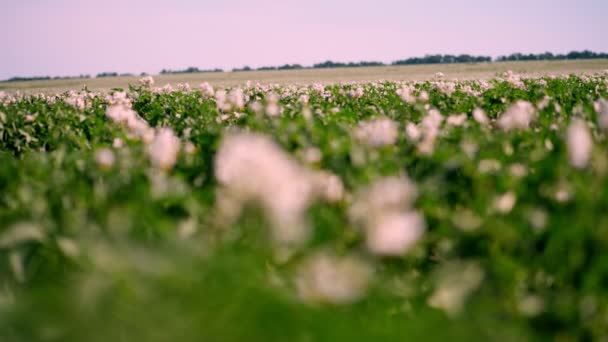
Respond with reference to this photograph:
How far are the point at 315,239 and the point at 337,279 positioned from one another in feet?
1.30

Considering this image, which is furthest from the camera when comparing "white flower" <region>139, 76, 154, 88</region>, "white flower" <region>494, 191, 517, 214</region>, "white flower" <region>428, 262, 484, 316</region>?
"white flower" <region>139, 76, 154, 88</region>

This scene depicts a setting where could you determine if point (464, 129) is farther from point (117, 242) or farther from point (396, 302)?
point (117, 242)

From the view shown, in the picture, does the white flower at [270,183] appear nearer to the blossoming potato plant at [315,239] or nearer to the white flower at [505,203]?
the blossoming potato plant at [315,239]

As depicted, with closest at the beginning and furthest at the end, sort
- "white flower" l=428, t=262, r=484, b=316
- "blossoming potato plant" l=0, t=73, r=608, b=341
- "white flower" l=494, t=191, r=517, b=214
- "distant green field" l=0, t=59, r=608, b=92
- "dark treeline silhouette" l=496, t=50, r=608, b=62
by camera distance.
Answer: "blossoming potato plant" l=0, t=73, r=608, b=341, "white flower" l=428, t=262, r=484, b=316, "white flower" l=494, t=191, r=517, b=214, "distant green field" l=0, t=59, r=608, b=92, "dark treeline silhouette" l=496, t=50, r=608, b=62

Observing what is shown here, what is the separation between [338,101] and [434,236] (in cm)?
726

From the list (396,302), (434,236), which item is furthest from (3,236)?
(434,236)

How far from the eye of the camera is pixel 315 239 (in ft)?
5.47

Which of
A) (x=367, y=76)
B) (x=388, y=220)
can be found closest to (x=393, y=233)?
(x=388, y=220)

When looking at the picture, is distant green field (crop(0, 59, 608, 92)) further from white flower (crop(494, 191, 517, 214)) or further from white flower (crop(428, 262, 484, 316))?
white flower (crop(428, 262, 484, 316))

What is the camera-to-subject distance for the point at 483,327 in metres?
1.48

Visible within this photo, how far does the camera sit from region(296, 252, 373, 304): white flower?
126cm

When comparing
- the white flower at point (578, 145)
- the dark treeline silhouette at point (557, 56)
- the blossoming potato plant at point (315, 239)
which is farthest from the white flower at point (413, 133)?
the dark treeline silhouette at point (557, 56)

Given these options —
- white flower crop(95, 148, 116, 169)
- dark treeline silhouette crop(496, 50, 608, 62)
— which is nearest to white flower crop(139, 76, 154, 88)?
white flower crop(95, 148, 116, 169)

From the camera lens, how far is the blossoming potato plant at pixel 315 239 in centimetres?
122
